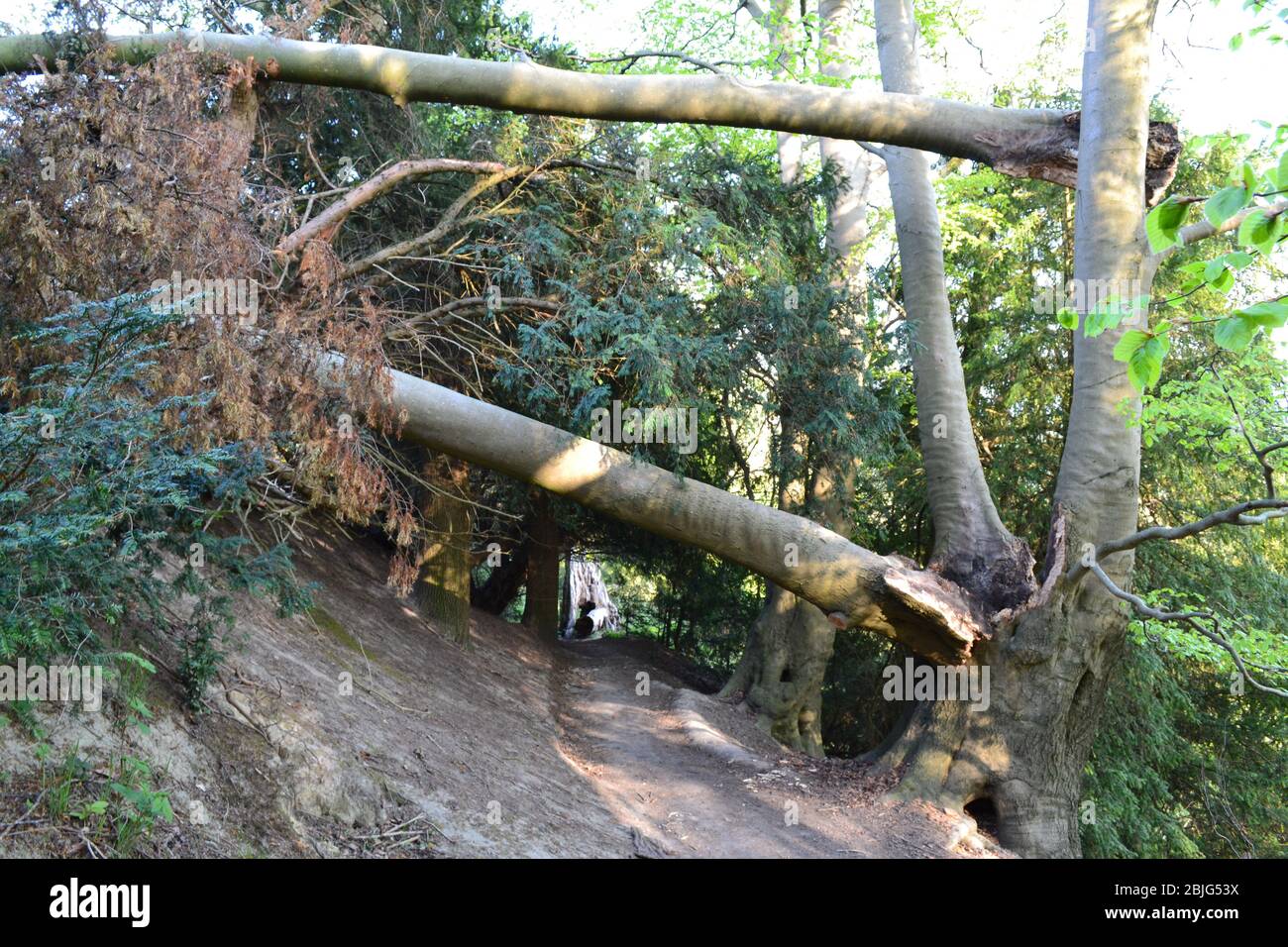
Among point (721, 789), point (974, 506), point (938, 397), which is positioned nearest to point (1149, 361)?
point (974, 506)

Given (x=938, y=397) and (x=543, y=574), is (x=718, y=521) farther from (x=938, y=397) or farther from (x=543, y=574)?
(x=543, y=574)

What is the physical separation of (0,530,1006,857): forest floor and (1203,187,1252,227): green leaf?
4.58m

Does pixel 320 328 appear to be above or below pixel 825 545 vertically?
above

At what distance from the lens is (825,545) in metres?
8.59

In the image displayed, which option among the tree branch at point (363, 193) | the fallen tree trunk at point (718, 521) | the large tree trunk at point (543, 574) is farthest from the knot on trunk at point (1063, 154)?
the large tree trunk at point (543, 574)

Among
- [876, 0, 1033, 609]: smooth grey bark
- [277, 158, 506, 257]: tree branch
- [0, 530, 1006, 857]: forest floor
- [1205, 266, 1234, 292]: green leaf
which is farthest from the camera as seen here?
[876, 0, 1033, 609]: smooth grey bark

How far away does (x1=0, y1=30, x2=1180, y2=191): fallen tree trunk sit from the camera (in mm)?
7949

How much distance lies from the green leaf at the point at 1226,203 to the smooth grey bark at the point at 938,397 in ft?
20.9

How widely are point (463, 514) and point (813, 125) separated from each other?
630 cm

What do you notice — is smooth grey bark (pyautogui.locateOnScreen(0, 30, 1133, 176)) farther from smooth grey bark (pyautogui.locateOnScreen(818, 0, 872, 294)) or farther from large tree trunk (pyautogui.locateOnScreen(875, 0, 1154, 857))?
smooth grey bark (pyautogui.locateOnScreen(818, 0, 872, 294))

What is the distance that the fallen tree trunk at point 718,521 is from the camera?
815 centimetres

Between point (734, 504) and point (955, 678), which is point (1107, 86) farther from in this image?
point (955, 678)

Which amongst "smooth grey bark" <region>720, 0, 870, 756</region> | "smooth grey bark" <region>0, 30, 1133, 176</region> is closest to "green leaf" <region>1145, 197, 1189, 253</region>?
"smooth grey bark" <region>0, 30, 1133, 176</region>

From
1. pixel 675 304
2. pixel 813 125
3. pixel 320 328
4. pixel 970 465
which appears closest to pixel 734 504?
pixel 675 304
